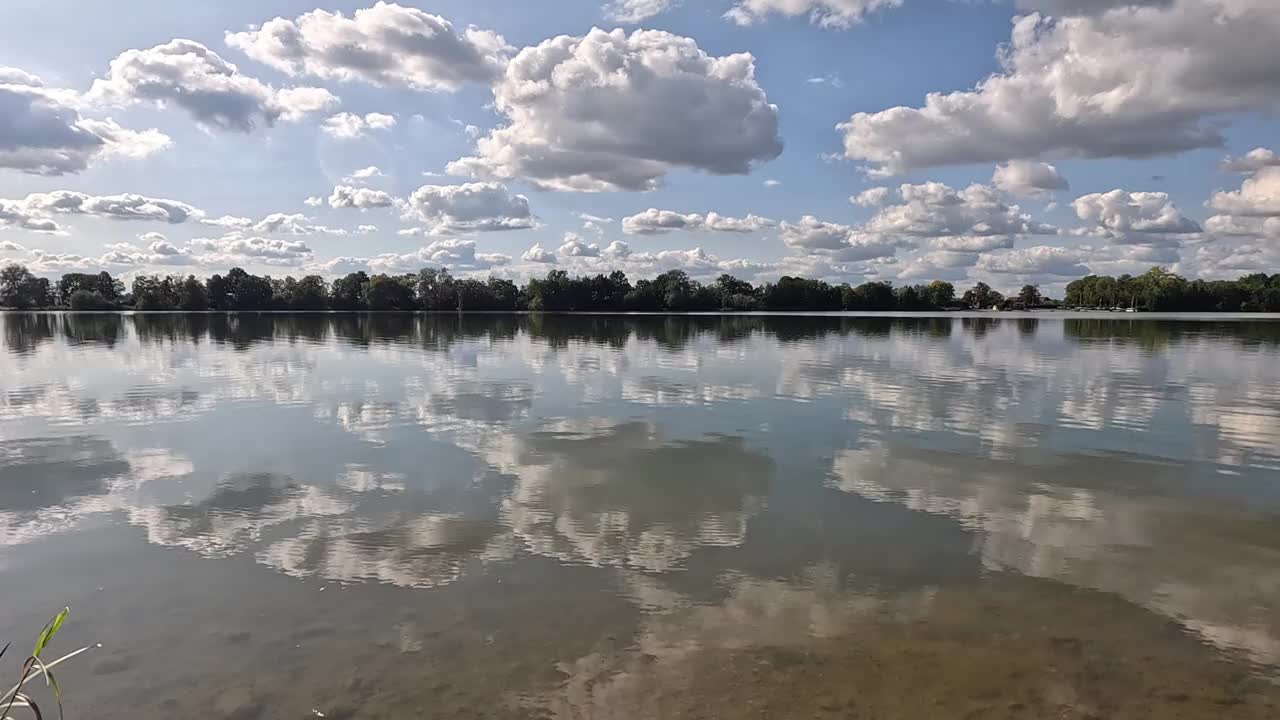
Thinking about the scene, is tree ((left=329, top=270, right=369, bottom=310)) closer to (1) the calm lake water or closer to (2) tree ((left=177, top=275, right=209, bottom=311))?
(2) tree ((left=177, top=275, right=209, bottom=311))

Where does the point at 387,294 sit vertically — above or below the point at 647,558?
above

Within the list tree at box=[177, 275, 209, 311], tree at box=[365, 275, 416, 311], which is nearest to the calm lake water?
tree at box=[365, 275, 416, 311]

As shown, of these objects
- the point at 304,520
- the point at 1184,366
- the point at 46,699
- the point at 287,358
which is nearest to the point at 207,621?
the point at 46,699

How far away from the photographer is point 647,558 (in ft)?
32.6

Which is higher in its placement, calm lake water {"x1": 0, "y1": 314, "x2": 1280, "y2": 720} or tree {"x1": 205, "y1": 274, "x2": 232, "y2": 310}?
tree {"x1": 205, "y1": 274, "x2": 232, "y2": 310}

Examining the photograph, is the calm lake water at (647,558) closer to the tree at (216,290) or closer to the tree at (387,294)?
the tree at (387,294)

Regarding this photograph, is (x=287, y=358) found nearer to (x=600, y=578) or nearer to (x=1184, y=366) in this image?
(x=600, y=578)

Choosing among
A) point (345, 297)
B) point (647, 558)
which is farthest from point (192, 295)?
point (647, 558)

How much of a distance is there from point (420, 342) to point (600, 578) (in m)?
48.3

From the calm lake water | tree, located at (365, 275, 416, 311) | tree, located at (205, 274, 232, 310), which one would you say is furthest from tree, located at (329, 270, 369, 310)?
the calm lake water

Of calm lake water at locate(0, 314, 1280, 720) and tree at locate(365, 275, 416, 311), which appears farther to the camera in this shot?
tree at locate(365, 275, 416, 311)

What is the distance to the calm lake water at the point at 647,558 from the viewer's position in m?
6.84

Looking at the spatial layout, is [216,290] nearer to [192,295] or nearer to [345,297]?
[192,295]

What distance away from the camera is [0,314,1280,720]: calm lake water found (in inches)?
269
